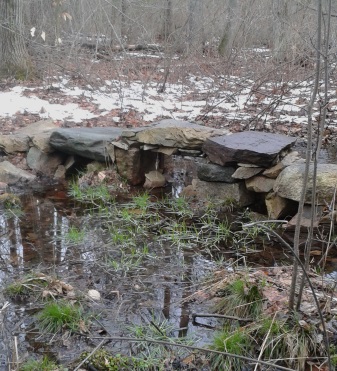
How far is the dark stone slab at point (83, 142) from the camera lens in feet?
24.3

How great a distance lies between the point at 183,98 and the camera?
10969 mm

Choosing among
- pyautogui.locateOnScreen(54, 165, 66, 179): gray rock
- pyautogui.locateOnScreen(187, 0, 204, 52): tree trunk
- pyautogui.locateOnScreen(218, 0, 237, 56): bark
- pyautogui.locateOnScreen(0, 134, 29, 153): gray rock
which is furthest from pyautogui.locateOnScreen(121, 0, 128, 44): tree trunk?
pyautogui.locateOnScreen(54, 165, 66, 179): gray rock

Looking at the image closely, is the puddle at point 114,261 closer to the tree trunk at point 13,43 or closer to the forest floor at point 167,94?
the forest floor at point 167,94

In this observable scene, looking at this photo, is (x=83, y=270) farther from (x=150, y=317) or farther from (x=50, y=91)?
(x=50, y=91)

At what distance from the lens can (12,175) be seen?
24.1ft

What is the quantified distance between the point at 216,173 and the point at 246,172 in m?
0.39

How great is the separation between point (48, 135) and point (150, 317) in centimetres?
450

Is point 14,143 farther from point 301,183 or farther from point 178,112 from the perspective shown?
point 301,183

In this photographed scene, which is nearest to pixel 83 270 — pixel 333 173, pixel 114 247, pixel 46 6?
pixel 114 247

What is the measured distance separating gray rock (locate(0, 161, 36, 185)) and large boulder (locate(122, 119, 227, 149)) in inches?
64.0

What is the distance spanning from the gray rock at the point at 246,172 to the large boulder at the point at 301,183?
1.25ft

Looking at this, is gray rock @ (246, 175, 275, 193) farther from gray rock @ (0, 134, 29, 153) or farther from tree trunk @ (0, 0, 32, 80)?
tree trunk @ (0, 0, 32, 80)

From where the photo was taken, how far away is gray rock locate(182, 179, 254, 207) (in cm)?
637

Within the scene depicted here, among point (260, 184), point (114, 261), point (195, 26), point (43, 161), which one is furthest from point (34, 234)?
point (195, 26)
